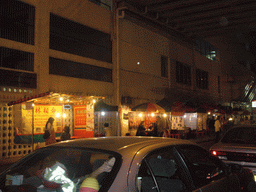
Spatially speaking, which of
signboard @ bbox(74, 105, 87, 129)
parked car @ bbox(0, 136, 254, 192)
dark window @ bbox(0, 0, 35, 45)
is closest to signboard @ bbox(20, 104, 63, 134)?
signboard @ bbox(74, 105, 87, 129)

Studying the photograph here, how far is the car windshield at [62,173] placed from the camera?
2.77 meters

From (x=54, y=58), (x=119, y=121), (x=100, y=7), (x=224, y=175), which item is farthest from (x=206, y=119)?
(x=224, y=175)

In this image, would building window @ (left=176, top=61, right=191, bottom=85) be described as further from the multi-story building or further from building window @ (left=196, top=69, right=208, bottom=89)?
building window @ (left=196, top=69, right=208, bottom=89)

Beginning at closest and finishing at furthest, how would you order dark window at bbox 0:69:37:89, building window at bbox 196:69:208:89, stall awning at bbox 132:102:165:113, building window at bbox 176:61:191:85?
dark window at bbox 0:69:37:89
stall awning at bbox 132:102:165:113
building window at bbox 176:61:191:85
building window at bbox 196:69:208:89

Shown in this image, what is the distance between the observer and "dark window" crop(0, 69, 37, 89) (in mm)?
11400

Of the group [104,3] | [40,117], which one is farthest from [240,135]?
[104,3]

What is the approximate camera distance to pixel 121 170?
2617 mm

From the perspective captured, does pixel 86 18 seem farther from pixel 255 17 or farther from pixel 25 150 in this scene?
pixel 255 17

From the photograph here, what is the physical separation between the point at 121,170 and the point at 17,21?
1151cm

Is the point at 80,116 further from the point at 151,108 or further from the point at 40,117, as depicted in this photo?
the point at 151,108

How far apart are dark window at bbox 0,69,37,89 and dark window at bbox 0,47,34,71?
11.9 inches

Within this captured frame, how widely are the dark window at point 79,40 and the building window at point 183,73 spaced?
9.69 m

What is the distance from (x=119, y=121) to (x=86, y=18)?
20.7 ft

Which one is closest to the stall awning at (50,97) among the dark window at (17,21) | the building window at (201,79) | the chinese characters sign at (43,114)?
the chinese characters sign at (43,114)
